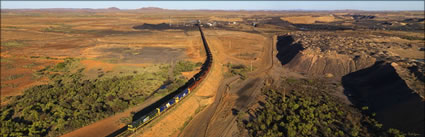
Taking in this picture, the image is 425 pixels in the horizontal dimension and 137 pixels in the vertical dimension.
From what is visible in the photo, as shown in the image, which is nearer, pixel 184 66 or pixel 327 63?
pixel 327 63

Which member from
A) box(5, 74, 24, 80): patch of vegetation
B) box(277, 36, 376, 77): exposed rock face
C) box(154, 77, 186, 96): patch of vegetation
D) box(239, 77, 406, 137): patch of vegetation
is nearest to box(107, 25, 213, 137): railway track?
box(154, 77, 186, 96): patch of vegetation

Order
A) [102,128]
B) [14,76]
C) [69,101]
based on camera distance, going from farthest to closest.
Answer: [14,76], [69,101], [102,128]

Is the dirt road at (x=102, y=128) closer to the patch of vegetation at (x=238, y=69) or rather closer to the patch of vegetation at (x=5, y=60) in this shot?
the patch of vegetation at (x=238, y=69)

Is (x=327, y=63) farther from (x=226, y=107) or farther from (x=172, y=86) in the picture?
(x=172, y=86)

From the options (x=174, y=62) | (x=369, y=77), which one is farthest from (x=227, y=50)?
(x=369, y=77)

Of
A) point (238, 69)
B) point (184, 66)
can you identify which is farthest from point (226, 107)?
point (184, 66)

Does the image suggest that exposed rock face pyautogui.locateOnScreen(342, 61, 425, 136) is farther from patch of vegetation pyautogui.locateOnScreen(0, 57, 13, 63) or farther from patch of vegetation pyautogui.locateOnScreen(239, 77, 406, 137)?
patch of vegetation pyautogui.locateOnScreen(0, 57, 13, 63)
